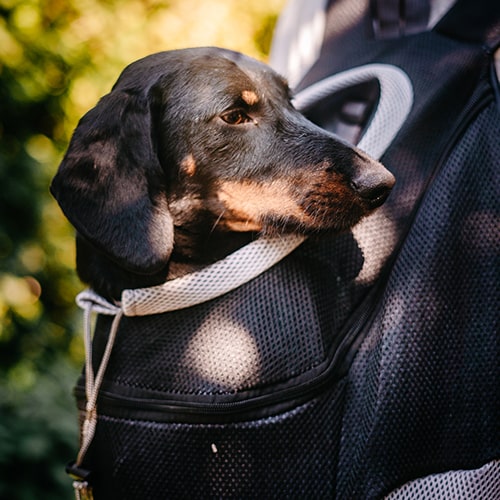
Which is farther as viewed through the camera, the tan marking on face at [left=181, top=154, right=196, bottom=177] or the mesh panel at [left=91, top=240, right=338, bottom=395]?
the tan marking on face at [left=181, top=154, right=196, bottom=177]

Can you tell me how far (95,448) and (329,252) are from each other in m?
0.77

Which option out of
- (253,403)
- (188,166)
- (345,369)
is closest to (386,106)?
(188,166)

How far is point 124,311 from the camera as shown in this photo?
1.49m

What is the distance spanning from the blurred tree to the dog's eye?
6.15 feet

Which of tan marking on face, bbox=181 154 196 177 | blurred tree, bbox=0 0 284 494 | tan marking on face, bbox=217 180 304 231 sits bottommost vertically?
blurred tree, bbox=0 0 284 494

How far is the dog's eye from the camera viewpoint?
1.68 meters

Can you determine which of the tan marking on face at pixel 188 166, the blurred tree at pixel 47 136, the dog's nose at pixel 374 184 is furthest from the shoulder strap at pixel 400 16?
the blurred tree at pixel 47 136

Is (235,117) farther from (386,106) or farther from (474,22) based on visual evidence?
(474,22)

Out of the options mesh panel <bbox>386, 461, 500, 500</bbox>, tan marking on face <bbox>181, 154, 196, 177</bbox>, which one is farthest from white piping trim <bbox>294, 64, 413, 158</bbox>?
mesh panel <bbox>386, 461, 500, 500</bbox>

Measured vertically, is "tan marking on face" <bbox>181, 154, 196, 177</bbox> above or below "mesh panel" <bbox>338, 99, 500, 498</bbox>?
above

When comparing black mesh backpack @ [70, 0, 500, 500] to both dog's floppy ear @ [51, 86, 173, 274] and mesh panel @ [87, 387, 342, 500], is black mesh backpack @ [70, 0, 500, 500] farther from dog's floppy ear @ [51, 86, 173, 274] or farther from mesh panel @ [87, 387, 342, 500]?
dog's floppy ear @ [51, 86, 173, 274]

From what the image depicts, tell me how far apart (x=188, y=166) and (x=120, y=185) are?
201 mm

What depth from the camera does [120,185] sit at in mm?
1546

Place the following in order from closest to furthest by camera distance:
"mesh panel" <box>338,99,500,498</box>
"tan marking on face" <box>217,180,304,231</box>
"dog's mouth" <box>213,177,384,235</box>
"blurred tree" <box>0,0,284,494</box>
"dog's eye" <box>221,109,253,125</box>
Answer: "mesh panel" <box>338,99,500,498</box> → "dog's mouth" <box>213,177,384,235</box> → "tan marking on face" <box>217,180,304,231</box> → "dog's eye" <box>221,109,253,125</box> → "blurred tree" <box>0,0,284,494</box>
